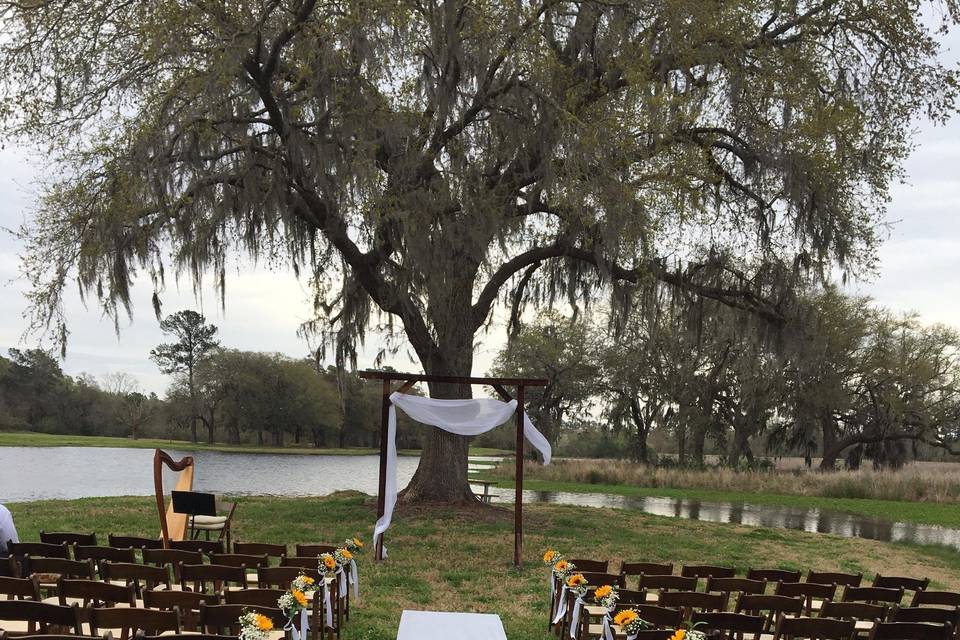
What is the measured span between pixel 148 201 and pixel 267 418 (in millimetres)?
44843

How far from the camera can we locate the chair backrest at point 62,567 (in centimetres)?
624

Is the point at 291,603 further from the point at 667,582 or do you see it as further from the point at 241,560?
the point at 667,582

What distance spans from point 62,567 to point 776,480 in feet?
78.3

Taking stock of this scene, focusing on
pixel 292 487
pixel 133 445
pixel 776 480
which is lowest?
pixel 133 445

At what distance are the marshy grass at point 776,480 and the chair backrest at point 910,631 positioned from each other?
20.4 m

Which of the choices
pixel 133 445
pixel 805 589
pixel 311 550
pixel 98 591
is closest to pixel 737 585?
pixel 805 589

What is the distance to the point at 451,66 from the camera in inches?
484

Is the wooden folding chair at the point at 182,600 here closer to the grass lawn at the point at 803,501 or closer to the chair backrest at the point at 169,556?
the chair backrest at the point at 169,556

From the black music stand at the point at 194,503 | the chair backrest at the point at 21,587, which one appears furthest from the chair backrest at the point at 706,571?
the black music stand at the point at 194,503

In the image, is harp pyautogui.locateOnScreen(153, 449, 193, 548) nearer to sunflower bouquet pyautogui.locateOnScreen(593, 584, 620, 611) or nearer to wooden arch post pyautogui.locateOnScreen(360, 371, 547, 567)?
wooden arch post pyautogui.locateOnScreen(360, 371, 547, 567)

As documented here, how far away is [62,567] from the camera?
6328mm

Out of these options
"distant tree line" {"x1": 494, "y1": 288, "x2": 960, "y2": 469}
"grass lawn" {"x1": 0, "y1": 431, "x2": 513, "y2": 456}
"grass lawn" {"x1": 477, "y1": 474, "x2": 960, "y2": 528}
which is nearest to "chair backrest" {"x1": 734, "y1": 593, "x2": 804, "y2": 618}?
"grass lawn" {"x1": 477, "y1": 474, "x2": 960, "y2": 528}

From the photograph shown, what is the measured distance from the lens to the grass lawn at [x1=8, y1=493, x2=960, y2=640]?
28.4ft

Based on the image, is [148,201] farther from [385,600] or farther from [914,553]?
[914,553]
